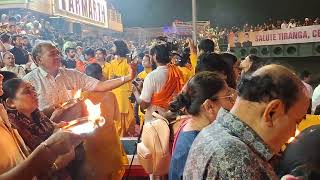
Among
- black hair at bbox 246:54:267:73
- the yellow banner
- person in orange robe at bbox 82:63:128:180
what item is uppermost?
the yellow banner

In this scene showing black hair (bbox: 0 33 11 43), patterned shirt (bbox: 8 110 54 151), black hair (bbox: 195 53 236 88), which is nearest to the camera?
patterned shirt (bbox: 8 110 54 151)

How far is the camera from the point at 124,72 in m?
8.63

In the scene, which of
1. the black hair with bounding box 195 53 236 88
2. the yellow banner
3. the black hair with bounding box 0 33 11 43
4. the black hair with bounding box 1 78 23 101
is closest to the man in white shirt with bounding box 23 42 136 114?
the black hair with bounding box 1 78 23 101

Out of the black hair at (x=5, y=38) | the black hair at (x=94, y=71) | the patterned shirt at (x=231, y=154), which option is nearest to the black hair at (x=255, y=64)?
the patterned shirt at (x=231, y=154)

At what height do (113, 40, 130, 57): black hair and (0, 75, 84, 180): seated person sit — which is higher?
(113, 40, 130, 57): black hair

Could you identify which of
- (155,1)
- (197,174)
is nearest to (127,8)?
(155,1)

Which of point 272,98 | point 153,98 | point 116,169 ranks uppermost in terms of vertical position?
point 272,98

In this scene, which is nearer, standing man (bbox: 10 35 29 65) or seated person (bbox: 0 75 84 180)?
seated person (bbox: 0 75 84 180)

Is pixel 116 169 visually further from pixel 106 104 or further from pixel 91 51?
pixel 91 51

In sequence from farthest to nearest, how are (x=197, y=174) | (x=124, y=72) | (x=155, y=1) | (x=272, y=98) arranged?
(x=155, y=1) < (x=124, y=72) < (x=197, y=174) < (x=272, y=98)

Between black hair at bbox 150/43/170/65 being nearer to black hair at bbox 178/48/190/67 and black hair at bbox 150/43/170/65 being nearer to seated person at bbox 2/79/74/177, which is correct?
black hair at bbox 178/48/190/67

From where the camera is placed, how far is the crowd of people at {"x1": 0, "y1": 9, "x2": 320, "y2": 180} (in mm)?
1771

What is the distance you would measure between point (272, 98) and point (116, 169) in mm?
2634

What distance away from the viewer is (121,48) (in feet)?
27.6
